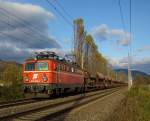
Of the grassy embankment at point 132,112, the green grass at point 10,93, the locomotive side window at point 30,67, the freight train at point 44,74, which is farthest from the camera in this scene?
the green grass at point 10,93

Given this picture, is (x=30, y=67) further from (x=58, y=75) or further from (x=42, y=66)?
(x=58, y=75)

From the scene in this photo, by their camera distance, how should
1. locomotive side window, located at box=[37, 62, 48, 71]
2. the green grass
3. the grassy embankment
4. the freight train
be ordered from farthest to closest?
the green grass → locomotive side window, located at box=[37, 62, 48, 71] → the freight train → the grassy embankment

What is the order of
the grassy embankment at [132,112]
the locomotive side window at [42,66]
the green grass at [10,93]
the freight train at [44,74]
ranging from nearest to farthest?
the grassy embankment at [132,112] < the freight train at [44,74] < the locomotive side window at [42,66] < the green grass at [10,93]

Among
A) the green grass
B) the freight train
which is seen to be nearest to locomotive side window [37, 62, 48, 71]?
the freight train

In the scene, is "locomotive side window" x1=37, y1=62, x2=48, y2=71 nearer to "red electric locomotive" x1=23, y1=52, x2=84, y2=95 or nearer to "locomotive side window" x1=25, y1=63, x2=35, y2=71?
"red electric locomotive" x1=23, y1=52, x2=84, y2=95

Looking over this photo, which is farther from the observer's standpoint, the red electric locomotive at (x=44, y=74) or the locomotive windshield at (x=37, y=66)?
the locomotive windshield at (x=37, y=66)

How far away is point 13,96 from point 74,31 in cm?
3194

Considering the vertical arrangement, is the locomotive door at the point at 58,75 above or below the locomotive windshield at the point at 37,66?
below

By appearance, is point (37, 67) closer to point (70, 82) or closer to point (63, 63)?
point (63, 63)

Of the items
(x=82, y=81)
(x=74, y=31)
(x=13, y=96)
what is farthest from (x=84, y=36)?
(x=13, y=96)

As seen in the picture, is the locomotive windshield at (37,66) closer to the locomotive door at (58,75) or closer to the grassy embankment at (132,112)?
the locomotive door at (58,75)

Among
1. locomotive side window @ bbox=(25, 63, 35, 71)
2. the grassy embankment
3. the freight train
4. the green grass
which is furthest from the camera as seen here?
the green grass

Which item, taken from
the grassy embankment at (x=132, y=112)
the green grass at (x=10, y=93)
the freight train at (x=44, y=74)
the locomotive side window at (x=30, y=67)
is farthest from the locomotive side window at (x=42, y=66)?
the grassy embankment at (x=132, y=112)

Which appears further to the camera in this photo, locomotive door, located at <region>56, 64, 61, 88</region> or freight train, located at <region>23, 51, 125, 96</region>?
locomotive door, located at <region>56, 64, 61, 88</region>
